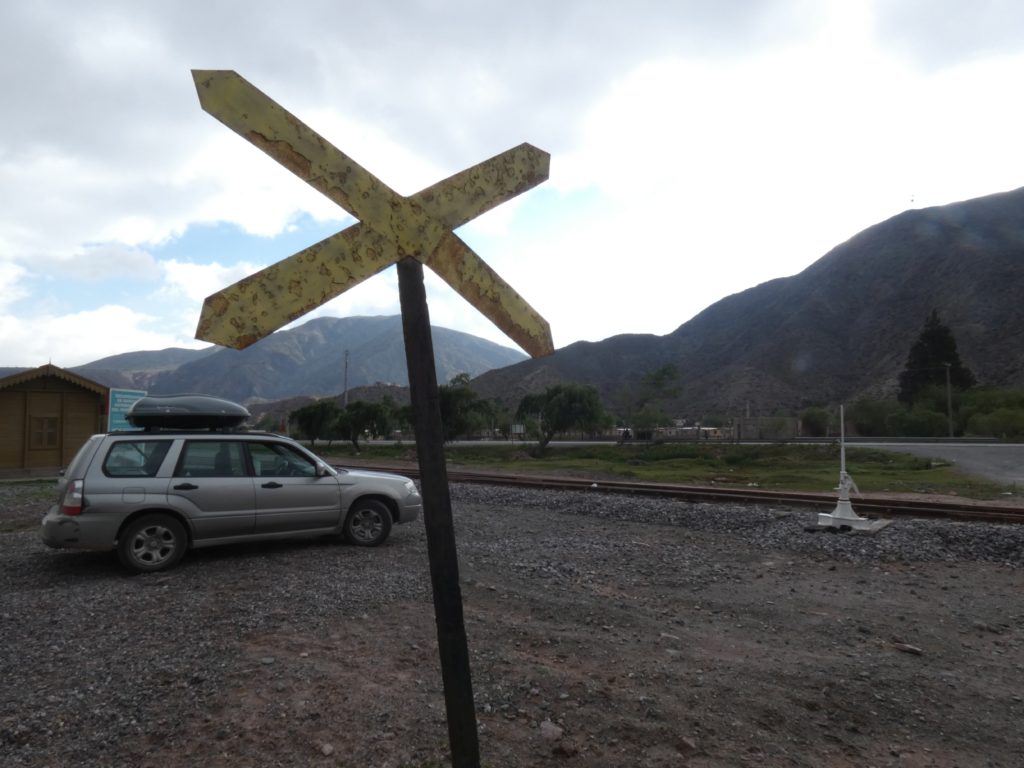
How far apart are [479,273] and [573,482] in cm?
1577

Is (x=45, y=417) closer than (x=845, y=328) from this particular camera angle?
Yes

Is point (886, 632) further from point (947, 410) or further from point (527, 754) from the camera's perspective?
point (947, 410)

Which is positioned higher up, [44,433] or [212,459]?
[44,433]

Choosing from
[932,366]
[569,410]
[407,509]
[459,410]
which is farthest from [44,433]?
[932,366]

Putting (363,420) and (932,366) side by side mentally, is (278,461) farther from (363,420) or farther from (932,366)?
(932,366)

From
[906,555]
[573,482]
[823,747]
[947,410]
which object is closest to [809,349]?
[947,410]

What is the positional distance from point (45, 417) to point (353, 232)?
23731 millimetres

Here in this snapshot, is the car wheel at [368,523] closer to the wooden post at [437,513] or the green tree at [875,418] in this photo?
the wooden post at [437,513]

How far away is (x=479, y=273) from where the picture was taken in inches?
107

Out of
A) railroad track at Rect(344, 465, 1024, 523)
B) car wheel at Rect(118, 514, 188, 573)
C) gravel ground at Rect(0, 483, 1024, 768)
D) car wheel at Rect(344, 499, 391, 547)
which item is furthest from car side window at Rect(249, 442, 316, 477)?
railroad track at Rect(344, 465, 1024, 523)

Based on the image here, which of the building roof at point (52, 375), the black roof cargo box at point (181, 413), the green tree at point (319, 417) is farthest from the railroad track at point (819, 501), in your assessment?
the green tree at point (319, 417)

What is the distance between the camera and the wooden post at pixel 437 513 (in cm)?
252

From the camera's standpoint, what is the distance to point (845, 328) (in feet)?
325

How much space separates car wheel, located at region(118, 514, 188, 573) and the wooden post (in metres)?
6.06
